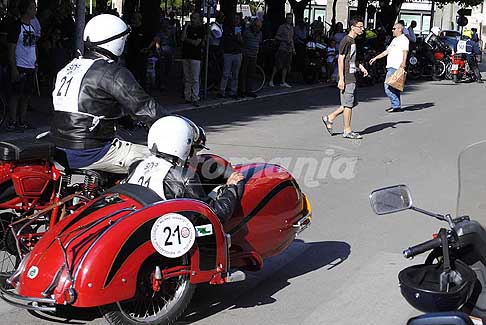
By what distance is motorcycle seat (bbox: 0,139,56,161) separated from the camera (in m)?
5.62

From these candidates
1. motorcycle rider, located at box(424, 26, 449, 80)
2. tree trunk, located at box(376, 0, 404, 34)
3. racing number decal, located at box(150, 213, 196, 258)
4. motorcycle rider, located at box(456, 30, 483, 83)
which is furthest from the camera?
tree trunk, located at box(376, 0, 404, 34)

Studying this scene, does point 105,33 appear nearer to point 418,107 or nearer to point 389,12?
point 418,107

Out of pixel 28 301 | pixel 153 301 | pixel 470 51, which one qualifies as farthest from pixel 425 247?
pixel 470 51

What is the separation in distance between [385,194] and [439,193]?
6.38 m

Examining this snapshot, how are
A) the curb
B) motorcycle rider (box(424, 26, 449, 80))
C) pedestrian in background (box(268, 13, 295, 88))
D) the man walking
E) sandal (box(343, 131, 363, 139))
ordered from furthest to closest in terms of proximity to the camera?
motorcycle rider (box(424, 26, 449, 80)), pedestrian in background (box(268, 13, 295, 88)), the curb, sandal (box(343, 131, 363, 139)), the man walking

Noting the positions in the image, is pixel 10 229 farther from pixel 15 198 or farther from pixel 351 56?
pixel 351 56

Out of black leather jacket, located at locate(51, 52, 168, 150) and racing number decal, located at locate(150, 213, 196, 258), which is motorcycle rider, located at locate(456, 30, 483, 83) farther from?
racing number decal, located at locate(150, 213, 196, 258)

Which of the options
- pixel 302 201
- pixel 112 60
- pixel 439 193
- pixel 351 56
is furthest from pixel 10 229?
pixel 351 56

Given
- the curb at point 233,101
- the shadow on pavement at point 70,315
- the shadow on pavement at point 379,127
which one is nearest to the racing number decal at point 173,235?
the shadow on pavement at point 70,315

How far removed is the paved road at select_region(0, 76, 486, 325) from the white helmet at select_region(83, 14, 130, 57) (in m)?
1.80

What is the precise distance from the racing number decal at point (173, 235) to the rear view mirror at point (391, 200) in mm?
1567

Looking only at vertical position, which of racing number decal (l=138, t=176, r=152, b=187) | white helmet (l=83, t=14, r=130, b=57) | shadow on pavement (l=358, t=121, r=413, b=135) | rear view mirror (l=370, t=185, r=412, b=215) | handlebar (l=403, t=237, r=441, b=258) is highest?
white helmet (l=83, t=14, r=130, b=57)

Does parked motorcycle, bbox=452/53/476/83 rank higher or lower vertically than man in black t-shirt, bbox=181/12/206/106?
lower

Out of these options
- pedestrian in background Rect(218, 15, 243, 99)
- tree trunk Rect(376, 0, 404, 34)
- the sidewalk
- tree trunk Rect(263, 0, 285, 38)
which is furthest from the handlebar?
tree trunk Rect(376, 0, 404, 34)
